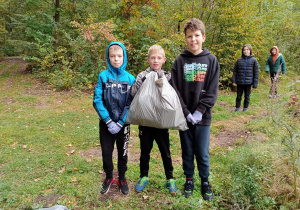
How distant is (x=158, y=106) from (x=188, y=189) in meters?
1.22

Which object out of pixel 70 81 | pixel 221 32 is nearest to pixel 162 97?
pixel 70 81

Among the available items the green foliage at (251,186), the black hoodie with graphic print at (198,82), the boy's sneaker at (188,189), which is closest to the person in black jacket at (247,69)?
the green foliage at (251,186)

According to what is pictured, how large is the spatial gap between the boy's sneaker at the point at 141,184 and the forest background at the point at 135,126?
0.10 meters

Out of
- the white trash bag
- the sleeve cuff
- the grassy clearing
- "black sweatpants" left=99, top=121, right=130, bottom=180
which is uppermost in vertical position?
the white trash bag

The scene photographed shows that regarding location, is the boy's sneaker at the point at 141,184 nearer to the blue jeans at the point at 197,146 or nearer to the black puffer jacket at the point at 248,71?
the blue jeans at the point at 197,146

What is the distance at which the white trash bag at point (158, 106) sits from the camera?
2.31 meters

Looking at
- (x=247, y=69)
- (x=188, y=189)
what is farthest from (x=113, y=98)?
(x=247, y=69)

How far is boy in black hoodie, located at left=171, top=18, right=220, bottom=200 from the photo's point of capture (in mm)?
2457

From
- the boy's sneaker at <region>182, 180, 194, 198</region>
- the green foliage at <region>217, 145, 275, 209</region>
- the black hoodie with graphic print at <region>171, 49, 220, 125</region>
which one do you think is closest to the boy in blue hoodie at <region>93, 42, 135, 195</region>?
the black hoodie with graphic print at <region>171, 49, 220, 125</region>

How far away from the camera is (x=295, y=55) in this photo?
1203cm

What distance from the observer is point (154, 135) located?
8.77ft

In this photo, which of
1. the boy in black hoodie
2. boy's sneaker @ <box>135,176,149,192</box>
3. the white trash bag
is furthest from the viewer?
boy's sneaker @ <box>135,176,149,192</box>

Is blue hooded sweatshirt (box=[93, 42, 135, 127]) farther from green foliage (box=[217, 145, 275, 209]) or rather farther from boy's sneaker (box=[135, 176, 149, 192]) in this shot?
green foliage (box=[217, 145, 275, 209])

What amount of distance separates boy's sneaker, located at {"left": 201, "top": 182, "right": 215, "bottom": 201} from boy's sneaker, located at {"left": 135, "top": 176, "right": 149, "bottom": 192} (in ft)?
2.49
